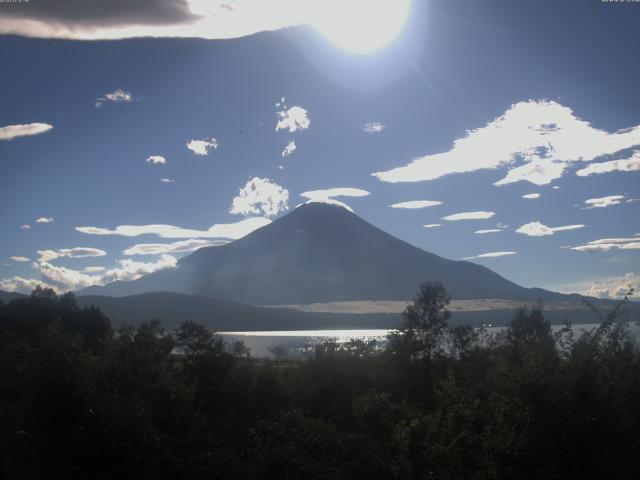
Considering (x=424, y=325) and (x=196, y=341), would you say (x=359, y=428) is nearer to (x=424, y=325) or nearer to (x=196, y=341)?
(x=424, y=325)

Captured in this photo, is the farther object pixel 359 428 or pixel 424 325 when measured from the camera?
pixel 424 325

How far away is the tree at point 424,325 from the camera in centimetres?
4991

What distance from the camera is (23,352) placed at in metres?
41.6

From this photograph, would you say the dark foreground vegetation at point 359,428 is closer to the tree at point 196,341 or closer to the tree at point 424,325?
the tree at point 424,325

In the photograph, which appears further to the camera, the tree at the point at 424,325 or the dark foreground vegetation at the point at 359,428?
the tree at the point at 424,325

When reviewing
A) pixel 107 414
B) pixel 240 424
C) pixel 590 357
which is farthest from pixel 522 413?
pixel 240 424

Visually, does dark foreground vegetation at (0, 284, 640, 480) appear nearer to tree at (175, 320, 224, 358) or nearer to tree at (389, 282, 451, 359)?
tree at (389, 282, 451, 359)

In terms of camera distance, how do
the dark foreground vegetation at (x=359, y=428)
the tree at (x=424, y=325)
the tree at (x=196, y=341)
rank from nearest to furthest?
the dark foreground vegetation at (x=359, y=428), the tree at (x=424, y=325), the tree at (x=196, y=341)

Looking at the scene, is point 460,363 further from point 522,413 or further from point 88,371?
point 88,371

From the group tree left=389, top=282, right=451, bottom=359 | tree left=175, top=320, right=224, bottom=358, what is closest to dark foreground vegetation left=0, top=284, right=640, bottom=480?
tree left=389, top=282, right=451, bottom=359

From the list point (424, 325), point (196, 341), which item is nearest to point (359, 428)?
point (424, 325)

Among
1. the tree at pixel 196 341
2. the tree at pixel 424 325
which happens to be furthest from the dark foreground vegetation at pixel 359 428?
the tree at pixel 196 341

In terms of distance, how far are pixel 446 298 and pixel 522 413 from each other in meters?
30.7

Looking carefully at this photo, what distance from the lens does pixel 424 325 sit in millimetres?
50750
